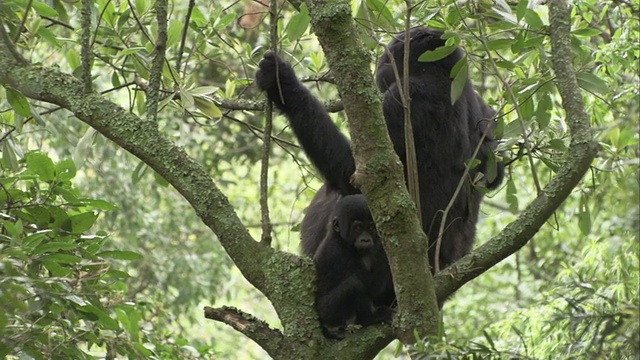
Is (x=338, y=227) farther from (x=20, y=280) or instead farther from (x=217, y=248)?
(x=217, y=248)

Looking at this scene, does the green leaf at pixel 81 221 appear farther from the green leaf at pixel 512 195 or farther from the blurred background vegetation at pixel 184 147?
the green leaf at pixel 512 195

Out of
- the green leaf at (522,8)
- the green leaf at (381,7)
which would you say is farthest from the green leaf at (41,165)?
the green leaf at (522,8)

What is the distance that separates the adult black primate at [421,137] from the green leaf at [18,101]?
3.35 ft

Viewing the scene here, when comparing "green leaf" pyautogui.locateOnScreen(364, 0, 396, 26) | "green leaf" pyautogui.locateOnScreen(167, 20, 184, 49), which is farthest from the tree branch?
"green leaf" pyautogui.locateOnScreen(364, 0, 396, 26)

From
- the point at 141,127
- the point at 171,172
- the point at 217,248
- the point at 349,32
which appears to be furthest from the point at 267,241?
the point at 217,248

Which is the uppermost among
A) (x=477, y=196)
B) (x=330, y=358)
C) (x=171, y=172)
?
(x=477, y=196)

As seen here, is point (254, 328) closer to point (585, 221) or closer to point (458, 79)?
point (458, 79)

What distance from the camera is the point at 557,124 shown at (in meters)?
4.20

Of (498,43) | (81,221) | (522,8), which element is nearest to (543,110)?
(498,43)

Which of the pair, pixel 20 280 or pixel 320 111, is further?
pixel 320 111

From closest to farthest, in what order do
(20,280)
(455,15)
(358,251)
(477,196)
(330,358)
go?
(20,280)
(330,358)
(455,15)
(358,251)
(477,196)

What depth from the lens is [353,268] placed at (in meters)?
3.55

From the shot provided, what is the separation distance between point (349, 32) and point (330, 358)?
3.55ft

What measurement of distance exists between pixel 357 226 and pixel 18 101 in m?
1.47
